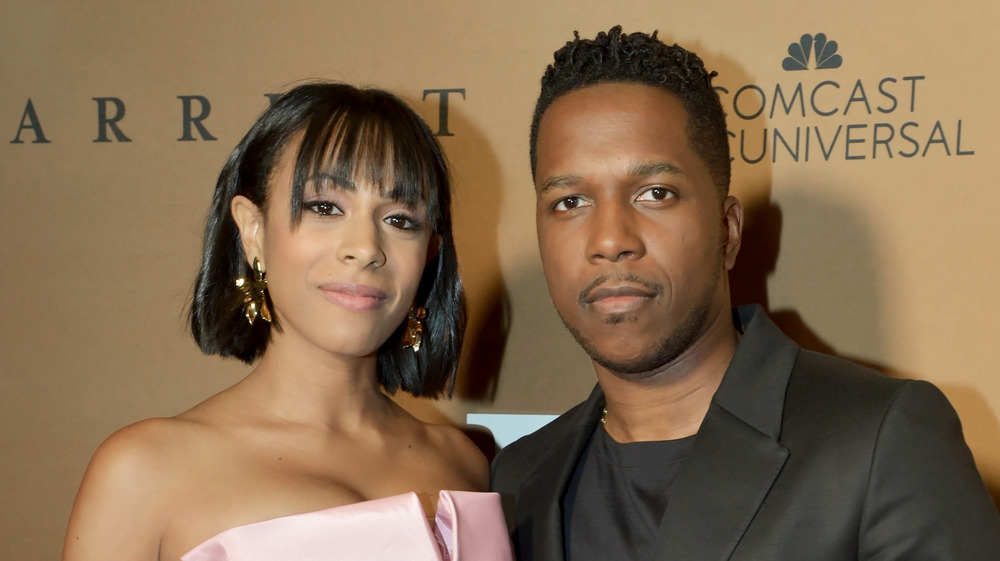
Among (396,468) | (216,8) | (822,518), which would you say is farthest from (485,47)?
(822,518)

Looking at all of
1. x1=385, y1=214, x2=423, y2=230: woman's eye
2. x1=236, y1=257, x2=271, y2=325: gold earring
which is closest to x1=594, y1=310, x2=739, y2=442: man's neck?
x1=385, y1=214, x2=423, y2=230: woman's eye

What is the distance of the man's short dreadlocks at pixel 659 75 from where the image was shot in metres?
1.94

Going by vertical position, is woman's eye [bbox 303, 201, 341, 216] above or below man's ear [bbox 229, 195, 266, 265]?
above

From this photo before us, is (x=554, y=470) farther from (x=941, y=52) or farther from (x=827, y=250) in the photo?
(x=941, y=52)

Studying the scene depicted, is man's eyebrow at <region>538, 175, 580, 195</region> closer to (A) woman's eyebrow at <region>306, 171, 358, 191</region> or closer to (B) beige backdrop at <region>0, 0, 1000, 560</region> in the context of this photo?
(A) woman's eyebrow at <region>306, 171, 358, 191</region>

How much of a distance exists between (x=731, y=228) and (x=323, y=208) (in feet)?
2.55

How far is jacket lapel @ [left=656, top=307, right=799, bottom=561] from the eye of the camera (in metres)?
1.65

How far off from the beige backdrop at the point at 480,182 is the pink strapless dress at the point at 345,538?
2.92 feet

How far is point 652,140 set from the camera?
186 centimetres

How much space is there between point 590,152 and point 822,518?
0.74 metres

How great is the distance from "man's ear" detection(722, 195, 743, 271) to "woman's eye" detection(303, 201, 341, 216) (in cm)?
73

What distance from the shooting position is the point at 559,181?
1.90 m

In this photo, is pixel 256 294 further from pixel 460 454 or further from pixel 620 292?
pixel 620 292

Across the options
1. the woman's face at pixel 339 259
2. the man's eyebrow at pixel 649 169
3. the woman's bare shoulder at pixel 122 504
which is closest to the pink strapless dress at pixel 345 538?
the woman's bare shoulder at pixel 122 504
